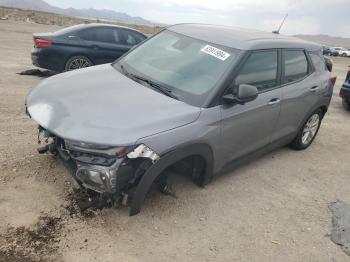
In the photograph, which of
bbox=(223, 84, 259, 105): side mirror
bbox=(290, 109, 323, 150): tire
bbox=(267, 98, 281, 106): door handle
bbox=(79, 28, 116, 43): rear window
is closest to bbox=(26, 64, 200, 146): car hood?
bbox=(223, 84, 259, 105): side mirror

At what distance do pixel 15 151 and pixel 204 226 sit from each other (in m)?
2.58

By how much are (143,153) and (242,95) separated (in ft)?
4.22

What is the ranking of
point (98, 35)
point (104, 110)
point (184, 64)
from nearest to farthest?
point (104, 110)
point (184, 64)
point (98, 35)

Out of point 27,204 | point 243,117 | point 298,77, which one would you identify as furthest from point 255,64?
point 27,204

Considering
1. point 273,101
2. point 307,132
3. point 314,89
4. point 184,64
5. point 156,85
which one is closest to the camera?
point 156,85

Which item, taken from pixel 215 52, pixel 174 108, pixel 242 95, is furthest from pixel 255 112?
pixel 174 108

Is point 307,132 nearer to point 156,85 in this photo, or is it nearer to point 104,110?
point 156,85

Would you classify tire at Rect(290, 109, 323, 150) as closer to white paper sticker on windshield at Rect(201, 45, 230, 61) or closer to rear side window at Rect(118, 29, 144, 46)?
white paper sticker on windshield at Rect(201, 45, 230, 61)

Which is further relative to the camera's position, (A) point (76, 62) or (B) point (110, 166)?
(A) point (76, 62)

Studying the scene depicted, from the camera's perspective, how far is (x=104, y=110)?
3482 millimetres

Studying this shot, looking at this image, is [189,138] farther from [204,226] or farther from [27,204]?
[27,204]

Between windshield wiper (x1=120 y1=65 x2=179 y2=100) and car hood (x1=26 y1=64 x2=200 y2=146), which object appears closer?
car hood (x1=26 y1=64 x2=200 y2=146)

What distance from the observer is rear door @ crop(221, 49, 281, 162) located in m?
4.14

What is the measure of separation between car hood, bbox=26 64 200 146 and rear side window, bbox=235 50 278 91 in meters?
0.86
